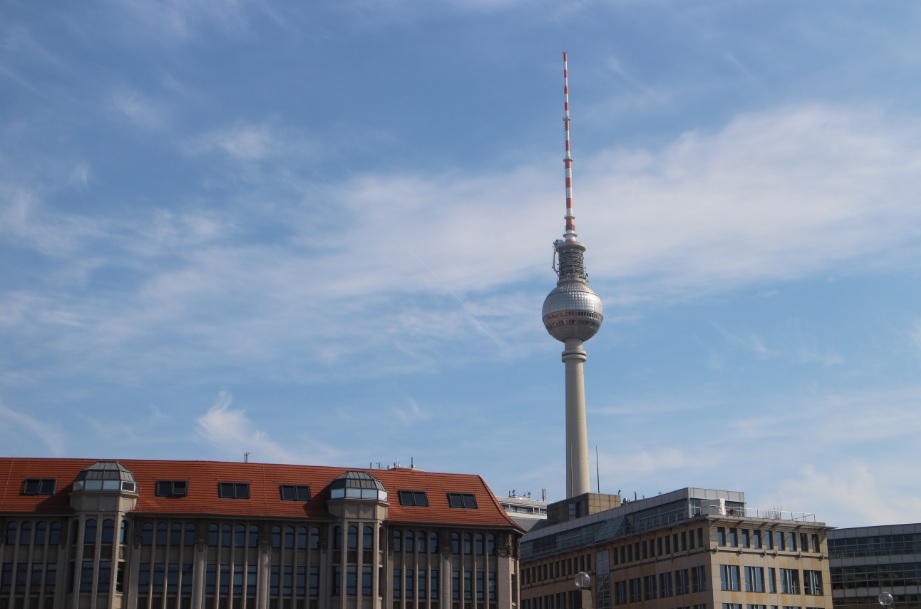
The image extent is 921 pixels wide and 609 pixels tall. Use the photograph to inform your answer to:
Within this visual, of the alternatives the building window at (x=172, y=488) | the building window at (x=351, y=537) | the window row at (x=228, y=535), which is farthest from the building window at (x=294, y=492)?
the building window at (x=172, y=488)

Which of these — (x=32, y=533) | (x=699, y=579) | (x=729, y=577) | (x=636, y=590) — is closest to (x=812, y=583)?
(x=729, y=577)

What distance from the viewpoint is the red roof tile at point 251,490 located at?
9944cm

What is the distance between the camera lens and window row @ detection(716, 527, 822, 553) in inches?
4638

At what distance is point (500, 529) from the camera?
10519cm

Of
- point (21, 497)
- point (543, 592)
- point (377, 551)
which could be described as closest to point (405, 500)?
point (377, 551)

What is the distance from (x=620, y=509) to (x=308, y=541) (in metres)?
43.7

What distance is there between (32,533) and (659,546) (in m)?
59.3

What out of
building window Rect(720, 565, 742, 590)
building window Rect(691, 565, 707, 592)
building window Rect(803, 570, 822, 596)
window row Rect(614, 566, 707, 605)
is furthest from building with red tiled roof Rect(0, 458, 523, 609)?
building window Rect(803, 570, 822, 596)

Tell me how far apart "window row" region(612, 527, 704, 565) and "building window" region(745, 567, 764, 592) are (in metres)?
5.11

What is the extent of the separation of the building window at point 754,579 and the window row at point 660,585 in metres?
4.26

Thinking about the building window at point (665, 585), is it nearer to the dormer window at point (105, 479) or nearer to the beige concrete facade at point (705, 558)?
the beige concrete facade at point (705, 558)

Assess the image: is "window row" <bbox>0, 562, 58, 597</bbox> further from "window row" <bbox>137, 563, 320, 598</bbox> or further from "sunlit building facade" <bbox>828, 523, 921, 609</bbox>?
"sunlit building facade" <bbox>828, 523, 921, 609</bbox>

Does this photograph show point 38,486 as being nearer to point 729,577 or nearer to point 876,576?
point 729,577

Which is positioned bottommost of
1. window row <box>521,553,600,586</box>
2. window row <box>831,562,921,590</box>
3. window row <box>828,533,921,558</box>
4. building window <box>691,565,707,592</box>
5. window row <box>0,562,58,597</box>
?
window row <box>0,562,58,597</box>
